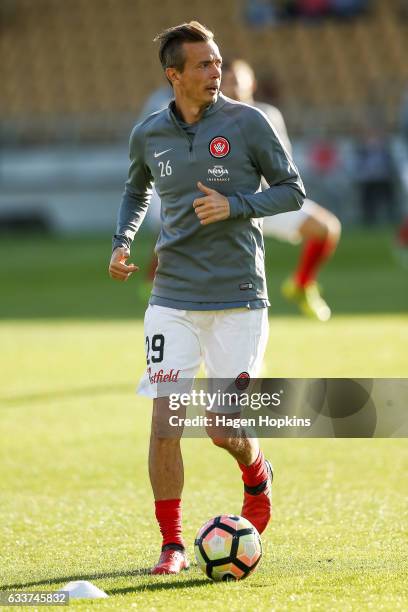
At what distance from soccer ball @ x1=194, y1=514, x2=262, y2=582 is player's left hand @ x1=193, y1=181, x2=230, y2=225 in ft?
3.92

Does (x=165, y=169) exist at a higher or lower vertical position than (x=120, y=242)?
higher

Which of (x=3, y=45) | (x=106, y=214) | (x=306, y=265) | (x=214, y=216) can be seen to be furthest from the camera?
(x=3, y=45)

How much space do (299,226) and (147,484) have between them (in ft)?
14.8

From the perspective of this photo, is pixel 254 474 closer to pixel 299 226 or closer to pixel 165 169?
pixel 165 169

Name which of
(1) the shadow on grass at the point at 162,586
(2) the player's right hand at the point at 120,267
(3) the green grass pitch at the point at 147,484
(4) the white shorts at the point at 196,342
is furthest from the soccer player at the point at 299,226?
(1) the shadow on grass at the point at 162,586

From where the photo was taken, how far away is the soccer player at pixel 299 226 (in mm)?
8797

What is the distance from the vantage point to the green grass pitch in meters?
4.59

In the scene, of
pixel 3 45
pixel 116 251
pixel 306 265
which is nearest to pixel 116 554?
pixel 116 251

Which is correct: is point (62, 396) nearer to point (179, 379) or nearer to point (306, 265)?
point (306, 265)

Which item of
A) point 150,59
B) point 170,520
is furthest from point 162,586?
point 150,59

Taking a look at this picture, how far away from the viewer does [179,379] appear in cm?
500

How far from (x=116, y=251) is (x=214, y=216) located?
541 millimetres

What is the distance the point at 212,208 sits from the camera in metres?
4.82

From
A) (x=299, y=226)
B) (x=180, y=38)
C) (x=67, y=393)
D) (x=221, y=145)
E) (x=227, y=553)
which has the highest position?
(x=299, y=226)
